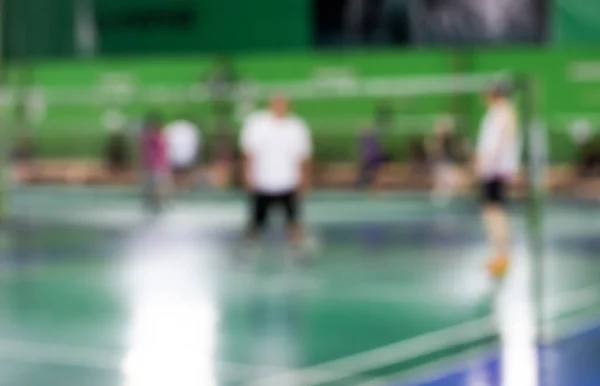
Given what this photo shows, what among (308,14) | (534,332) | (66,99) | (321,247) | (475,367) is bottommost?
(475,367)

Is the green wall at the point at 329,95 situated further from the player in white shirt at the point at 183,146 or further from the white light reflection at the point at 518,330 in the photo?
the white light reflection at the point at 518,330

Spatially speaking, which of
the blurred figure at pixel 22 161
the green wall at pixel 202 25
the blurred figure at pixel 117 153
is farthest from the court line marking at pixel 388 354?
the blurred figure at pixel 22 161

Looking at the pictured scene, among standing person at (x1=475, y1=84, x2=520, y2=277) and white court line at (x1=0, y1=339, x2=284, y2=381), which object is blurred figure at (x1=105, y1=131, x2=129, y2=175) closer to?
standing person at (x1=475, y1=84, x2=520, y2=277)

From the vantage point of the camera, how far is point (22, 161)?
32.0m

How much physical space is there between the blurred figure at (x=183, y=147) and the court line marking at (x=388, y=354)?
750 inches

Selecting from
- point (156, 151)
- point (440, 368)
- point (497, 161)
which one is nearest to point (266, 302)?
point (497, 161)

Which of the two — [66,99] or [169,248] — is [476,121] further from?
[169,248]

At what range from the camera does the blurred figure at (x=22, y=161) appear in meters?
31.7

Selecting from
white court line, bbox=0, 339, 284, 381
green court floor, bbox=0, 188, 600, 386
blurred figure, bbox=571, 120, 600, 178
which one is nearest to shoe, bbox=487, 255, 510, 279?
green court floor, bbox=0, 188, 600, 386

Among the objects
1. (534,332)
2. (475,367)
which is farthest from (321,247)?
(475,367)

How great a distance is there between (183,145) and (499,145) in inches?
664

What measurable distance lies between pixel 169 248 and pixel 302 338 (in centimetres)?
767

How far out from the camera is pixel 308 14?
27.6m

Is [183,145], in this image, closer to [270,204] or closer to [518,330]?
[270,204]
